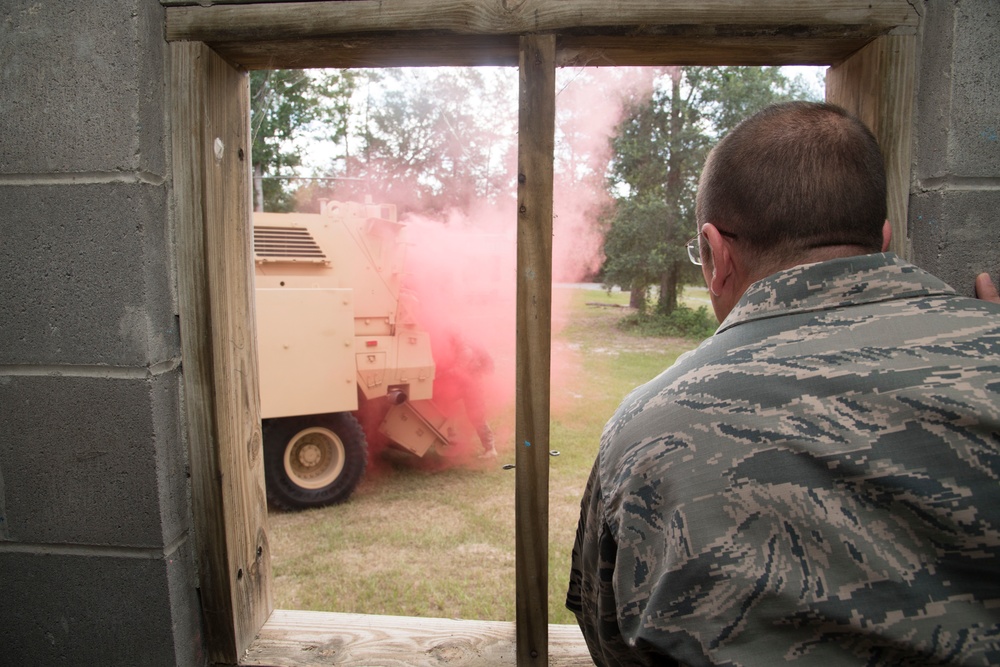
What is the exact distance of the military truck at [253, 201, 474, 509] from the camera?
581 centimetres

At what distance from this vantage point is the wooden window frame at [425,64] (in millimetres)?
1630

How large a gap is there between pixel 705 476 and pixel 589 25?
116 centimetres

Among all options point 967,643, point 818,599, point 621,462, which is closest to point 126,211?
point 621,462

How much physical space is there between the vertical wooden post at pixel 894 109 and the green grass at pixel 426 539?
3.38 m

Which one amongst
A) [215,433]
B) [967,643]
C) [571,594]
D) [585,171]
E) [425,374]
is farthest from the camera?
[585,171]

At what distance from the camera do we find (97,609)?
1846 millimetres

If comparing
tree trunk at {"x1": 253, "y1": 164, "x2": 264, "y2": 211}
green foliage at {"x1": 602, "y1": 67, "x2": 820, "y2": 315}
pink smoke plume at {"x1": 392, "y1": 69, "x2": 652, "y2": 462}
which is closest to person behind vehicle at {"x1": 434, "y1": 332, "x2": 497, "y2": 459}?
pink smoke plume at {"x1": 392, "y1": 69, "x2": 652, "y2": 462}

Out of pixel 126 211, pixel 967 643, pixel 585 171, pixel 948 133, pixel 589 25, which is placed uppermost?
pixel 585 171

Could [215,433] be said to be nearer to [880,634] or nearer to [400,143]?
[880,634]

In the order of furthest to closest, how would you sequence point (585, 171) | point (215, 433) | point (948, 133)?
point (585, 171) → point (215, 433) → point (948, 133)

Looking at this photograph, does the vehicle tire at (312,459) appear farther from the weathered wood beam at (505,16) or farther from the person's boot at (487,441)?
the weathered wood beam at (505,16)

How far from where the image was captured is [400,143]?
15906 millimetres

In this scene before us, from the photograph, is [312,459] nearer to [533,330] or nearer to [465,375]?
[465,375]

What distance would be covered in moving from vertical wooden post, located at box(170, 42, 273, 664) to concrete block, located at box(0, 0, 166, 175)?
0.08 metres
